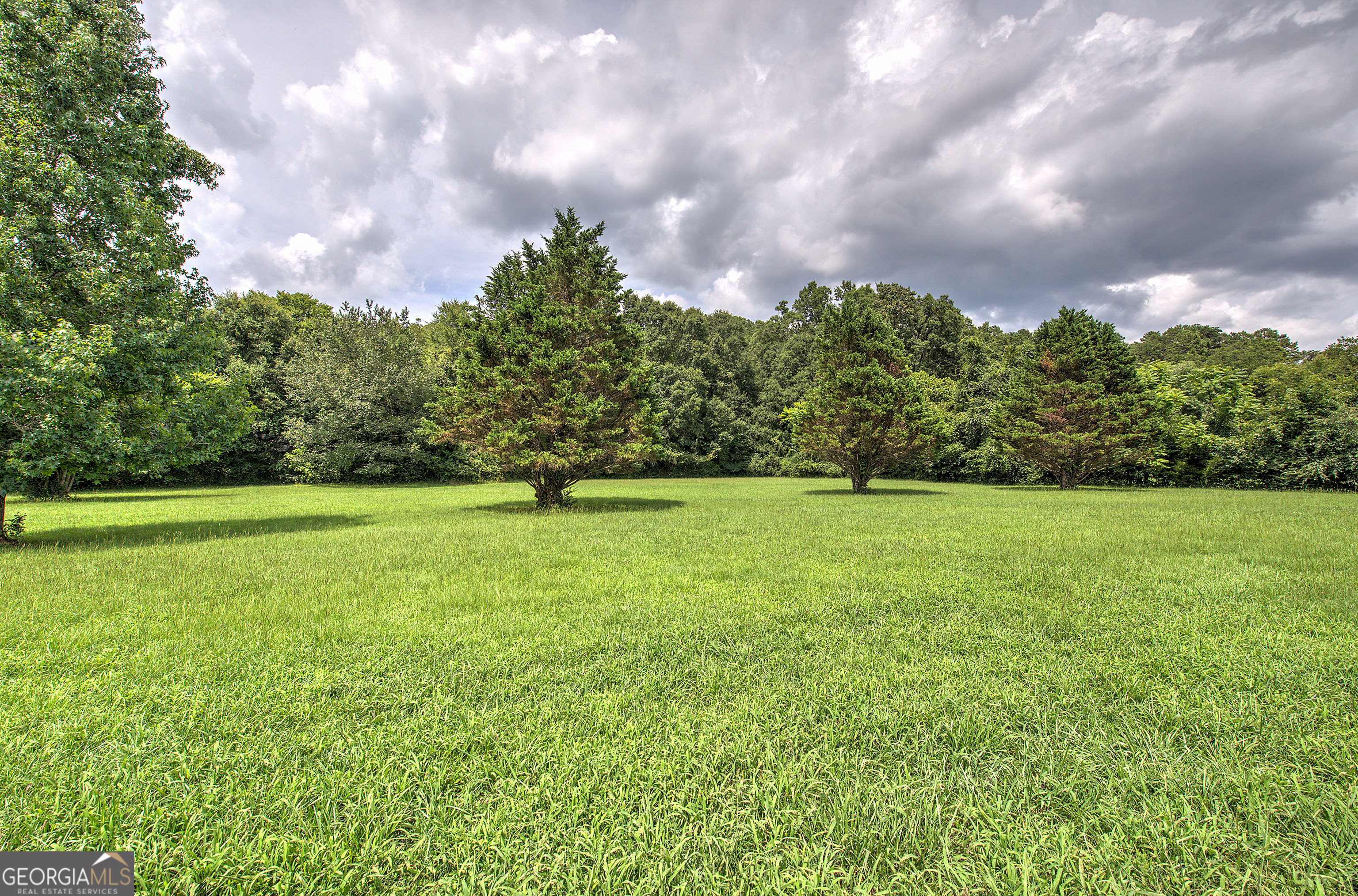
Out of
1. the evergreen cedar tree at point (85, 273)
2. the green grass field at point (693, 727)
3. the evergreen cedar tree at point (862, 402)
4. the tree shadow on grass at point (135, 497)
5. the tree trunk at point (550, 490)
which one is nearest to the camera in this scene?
the green grass field at point (693, 727)

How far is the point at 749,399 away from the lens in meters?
54.2

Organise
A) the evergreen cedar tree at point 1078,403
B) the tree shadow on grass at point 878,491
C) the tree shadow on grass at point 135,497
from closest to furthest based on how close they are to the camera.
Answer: the tree shadow on grass at point 135,497
the tree shadow on grass at point 878,491
the evergreen cedar tree at point 1078,403

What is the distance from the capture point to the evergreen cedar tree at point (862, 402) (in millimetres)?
24125

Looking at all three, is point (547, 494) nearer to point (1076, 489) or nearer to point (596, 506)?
point (596, 506)

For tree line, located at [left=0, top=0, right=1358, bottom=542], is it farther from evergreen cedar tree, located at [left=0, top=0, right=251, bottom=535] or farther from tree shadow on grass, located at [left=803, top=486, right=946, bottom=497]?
tree shadow on grass, located at [left=803, top=486, right=946, bottom=497]

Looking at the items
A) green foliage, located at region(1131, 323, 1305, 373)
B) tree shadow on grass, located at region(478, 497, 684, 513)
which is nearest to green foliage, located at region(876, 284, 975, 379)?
green foliage, located at region(1131, 323, 1305, 373)

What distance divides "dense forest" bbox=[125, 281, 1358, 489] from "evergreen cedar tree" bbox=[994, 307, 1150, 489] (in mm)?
587

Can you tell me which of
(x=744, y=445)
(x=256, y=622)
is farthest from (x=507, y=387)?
(x=744, y=445)

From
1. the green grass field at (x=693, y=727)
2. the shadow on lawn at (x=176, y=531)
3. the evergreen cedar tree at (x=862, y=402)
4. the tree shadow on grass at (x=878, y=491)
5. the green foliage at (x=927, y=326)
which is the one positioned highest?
the green foliage at (x=927, y=326)

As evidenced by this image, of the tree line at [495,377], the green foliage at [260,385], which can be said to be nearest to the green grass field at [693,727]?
the tree line at [495,377]

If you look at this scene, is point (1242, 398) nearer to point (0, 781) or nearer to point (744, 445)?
point (744, 445)

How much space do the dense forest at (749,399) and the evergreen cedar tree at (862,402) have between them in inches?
41.4

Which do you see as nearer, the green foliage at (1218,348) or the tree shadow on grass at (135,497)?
the tree shadow on grass at (135,497)

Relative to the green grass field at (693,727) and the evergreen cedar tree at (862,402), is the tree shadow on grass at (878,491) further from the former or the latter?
the green grass field at (693,727)
